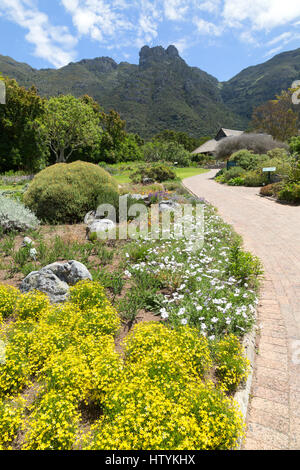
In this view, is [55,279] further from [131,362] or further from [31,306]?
[131,362]

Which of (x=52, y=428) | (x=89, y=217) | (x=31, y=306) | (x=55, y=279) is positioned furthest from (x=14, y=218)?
(x=52, y=428)

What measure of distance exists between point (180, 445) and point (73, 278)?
282 cm

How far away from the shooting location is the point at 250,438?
1.96 m

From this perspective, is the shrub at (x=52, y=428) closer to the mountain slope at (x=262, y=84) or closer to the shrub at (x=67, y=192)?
the shrub at (x=67, y=192)

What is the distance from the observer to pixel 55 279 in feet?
12.3

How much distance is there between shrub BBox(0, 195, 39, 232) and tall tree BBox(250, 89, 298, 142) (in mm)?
49928

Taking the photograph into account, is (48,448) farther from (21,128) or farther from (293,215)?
(21,128)

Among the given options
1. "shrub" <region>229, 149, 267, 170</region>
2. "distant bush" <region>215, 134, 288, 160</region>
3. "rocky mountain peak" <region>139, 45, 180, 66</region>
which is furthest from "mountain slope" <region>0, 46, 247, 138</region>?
"shrub" <region>229, 149, 267, 170</region>

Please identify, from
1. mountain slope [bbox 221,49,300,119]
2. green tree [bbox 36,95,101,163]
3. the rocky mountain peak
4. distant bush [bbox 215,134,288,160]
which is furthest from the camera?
the rocky mountain peak

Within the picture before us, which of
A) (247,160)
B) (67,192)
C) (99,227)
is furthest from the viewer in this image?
(247,160)

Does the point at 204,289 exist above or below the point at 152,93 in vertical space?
below

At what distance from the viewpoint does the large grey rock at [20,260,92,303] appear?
3613 millimetres

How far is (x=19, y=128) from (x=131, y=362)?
2794 cm

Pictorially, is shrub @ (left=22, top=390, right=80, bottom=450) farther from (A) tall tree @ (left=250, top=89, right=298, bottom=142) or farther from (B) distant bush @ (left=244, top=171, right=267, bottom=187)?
(A) tall tree @ (left=250, top=89, right=298, bottom=142)
